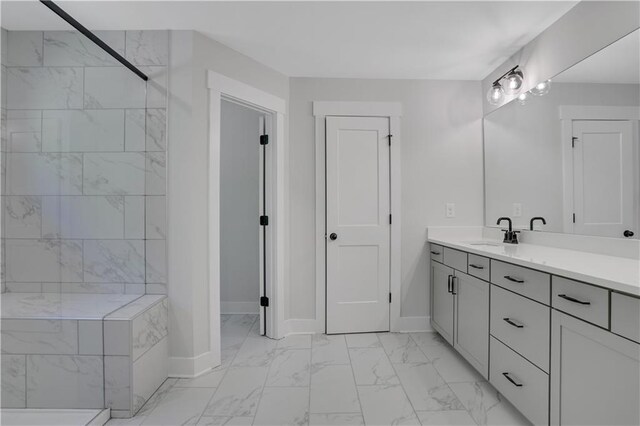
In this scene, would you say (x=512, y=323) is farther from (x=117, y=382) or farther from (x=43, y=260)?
(x=43, y=260)

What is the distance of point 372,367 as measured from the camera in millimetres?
2131

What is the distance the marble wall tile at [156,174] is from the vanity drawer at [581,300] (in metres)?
2.28

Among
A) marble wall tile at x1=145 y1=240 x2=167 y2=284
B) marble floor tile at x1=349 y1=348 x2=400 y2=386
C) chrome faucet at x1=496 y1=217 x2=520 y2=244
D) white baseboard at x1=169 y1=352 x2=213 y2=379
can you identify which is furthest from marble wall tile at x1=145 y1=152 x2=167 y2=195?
chrome faucet at x1=496 y1=217 x2=520 y2=244

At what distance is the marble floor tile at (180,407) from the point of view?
1.60 metres

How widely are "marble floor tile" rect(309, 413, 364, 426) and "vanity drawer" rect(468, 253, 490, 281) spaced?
1.12 meters

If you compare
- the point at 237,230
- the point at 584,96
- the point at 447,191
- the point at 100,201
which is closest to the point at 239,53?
the point at 100,201

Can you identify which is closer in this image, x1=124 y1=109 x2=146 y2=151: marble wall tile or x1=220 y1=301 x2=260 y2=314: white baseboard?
x1=124 y1=109 x2=146 y2=151: marble wall tile

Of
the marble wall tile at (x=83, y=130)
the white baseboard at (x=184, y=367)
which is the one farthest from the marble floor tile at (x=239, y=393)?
the marble wall tile at (x=83, y=130)

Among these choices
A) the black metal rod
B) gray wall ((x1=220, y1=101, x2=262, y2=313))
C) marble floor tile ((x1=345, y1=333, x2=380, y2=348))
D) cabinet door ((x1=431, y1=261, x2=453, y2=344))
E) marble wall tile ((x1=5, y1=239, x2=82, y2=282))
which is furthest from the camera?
gray wall ((x1=220, y1=101, x2=262, y2=313))

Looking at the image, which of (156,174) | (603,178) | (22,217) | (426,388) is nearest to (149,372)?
(22,217)

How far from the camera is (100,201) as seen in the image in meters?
1.87

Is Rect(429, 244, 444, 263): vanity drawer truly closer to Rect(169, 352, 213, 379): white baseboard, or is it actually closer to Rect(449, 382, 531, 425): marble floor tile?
Rect(449, 382, 531, 425): marble floor tile

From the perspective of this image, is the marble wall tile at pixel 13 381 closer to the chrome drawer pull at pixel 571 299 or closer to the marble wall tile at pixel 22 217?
the marble wall tile at pixel 22 217

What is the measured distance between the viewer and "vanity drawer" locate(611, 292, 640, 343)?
981 mm
